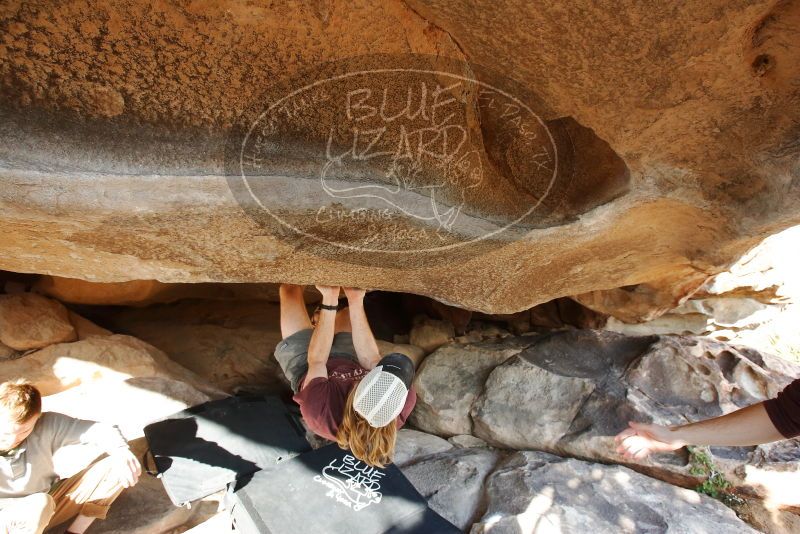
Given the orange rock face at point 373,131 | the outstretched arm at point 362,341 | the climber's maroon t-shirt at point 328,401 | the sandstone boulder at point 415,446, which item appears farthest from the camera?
the sandstone boulder at point 415,446

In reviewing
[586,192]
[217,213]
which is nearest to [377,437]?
[217,213]

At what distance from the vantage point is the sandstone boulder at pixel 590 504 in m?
2.13

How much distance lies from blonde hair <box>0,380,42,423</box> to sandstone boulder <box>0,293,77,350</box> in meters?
0.91

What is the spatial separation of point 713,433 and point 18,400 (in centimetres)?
243

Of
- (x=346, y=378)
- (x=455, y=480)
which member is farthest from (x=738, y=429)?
(x=455, y=480)

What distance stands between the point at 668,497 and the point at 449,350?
4.88ft

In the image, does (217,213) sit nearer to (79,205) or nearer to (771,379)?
(79,205)

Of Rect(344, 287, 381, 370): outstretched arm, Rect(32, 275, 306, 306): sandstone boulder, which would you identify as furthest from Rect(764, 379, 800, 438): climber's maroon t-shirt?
Rect(32, 275, 306, 306): sandstone boulder

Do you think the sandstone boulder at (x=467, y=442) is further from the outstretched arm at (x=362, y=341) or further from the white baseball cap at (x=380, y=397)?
the white baseball cap at (x=380, y=397)

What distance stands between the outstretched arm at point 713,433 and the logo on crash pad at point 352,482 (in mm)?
1287

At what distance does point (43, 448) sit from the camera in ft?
6.14

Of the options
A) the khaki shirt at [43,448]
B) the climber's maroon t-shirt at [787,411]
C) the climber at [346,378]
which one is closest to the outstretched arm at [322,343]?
the climber at [346,378]

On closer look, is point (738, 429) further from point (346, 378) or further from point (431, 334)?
point (431, 334)

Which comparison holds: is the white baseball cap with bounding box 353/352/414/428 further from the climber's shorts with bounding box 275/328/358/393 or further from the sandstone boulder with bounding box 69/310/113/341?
the sandstone boulder with bounding box 69/310/113/341
